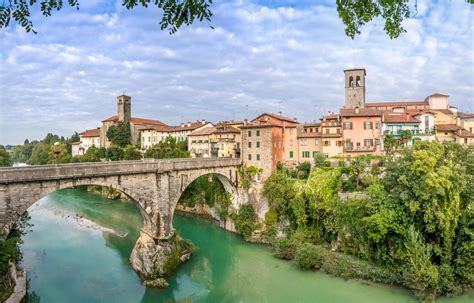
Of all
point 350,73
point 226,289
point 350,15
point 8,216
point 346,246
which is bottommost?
point 226,289

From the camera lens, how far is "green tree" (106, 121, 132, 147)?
6810 centimetres

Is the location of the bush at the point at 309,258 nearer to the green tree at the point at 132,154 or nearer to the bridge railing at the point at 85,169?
the bridge railing at the point at 85,169

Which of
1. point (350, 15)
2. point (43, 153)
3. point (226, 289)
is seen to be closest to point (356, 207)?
point (226, 289)

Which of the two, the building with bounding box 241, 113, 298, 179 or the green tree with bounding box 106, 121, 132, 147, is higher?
the green tree with bounding box 106, 121, 132, 147

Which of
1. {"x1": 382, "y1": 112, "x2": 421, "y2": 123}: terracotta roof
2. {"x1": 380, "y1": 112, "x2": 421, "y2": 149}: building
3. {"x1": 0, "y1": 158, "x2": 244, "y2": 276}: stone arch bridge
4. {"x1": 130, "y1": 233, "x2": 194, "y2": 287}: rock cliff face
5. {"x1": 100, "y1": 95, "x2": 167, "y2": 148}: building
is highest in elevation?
{"x1": 100, "y1": 95, "x2": 167, "y2": 148}: building

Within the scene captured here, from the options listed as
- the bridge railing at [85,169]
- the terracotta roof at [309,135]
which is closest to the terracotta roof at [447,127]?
the terracotta roof at [309,135]

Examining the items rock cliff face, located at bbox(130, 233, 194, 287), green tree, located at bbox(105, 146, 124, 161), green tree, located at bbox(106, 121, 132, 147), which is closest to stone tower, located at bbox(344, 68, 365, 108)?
rock cliff face, located at bbox(130, 233, 194, 287)

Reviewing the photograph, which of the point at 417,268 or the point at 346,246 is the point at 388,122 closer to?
the point at 346,246

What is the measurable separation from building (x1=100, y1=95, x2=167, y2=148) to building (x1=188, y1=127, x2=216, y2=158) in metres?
21.8

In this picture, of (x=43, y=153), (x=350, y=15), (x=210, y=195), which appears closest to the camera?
(x=350, y=15)

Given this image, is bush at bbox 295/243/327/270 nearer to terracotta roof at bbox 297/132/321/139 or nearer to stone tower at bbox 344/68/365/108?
terracotta roof at bbox 297/132/321/139

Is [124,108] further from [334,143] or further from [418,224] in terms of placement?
[418,224]

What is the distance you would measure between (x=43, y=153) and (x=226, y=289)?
8672 cm

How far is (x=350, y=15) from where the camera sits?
4.53 meters
